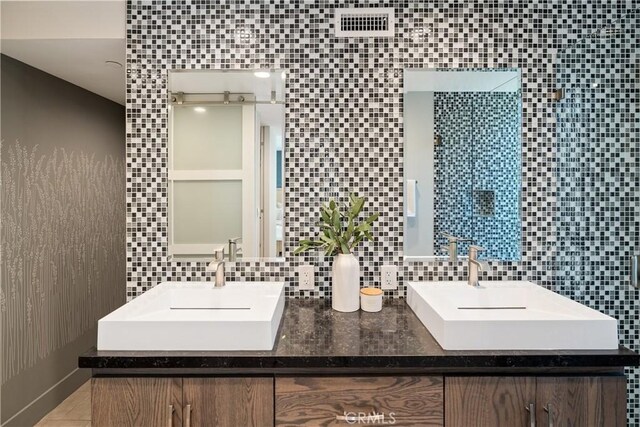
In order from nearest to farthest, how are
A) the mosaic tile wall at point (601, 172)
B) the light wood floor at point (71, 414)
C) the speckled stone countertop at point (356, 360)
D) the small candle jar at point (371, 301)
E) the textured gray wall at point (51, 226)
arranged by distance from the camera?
the speckled stone countertop at point (356, 360) → the mosaic tile wall at point (601, 172) → the small candle jar at point (371, 301) → the textured gray wall at point (51, 226) → the light wood floor at point (71, 414)

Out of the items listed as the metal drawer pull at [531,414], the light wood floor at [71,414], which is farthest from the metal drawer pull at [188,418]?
the light wood floor at [71,414]

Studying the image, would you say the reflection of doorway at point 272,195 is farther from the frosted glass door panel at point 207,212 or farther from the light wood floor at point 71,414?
the light wood floor at point 71,414

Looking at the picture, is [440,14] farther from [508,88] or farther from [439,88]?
[508,88]

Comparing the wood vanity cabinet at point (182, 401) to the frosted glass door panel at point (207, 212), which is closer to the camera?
the wood vanity cabinet at point (182, 401)

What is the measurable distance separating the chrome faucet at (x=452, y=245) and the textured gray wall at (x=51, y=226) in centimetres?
251

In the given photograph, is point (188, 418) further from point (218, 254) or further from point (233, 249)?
point (233, 249)

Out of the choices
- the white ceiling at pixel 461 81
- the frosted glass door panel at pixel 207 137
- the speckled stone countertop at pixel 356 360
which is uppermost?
the white ceiling at pixel 461 81

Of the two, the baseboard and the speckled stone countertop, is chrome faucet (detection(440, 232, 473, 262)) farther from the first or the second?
the baseboard

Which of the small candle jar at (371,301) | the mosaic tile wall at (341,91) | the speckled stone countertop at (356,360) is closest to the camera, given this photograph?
the speckled stone countertop at (356,360)

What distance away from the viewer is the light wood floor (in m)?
2.39

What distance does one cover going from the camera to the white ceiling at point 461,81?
6.00ft

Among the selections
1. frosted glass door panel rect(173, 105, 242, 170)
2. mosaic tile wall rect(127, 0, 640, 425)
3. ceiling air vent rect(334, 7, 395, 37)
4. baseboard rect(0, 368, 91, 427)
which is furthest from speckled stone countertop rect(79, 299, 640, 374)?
baseboard rect(0, 368, 91, 427)

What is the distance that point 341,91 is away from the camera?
1826mm

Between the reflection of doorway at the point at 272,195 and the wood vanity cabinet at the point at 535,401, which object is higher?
the reflection of doorway at the point at 272,195
